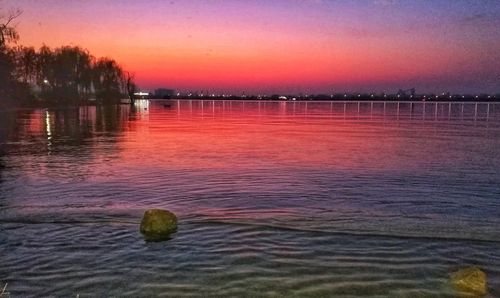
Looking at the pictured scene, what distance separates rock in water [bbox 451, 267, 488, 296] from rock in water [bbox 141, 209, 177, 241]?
22.5 ft

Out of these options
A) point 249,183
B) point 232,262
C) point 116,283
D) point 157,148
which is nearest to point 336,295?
point 232,262

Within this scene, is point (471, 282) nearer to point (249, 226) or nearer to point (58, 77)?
point (249, 226)

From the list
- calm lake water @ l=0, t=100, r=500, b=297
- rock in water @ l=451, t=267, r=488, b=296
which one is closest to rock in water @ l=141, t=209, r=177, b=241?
calm lake water @ l=0, t=100, r=500, b=297

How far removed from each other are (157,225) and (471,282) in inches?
295

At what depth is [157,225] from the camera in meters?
12.0

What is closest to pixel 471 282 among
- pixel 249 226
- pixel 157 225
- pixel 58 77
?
pixel 249 226

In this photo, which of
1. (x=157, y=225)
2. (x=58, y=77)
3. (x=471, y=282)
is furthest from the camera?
(x=58, y=77)

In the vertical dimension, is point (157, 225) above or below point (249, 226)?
above

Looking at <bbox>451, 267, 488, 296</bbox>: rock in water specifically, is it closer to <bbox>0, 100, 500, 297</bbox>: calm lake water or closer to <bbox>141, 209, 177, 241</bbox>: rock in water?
<bbox>0, 100, 500, 297</bbox>: calm lake water

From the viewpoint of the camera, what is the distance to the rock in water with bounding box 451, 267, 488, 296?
27.9ft

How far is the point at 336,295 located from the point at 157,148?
25218 millimetres

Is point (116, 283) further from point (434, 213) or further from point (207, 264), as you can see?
point (434, 213)

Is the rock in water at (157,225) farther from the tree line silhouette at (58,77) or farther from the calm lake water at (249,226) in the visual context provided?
the tree line silhouette at (58,77)

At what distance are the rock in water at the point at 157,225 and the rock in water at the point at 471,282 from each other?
270 inches
